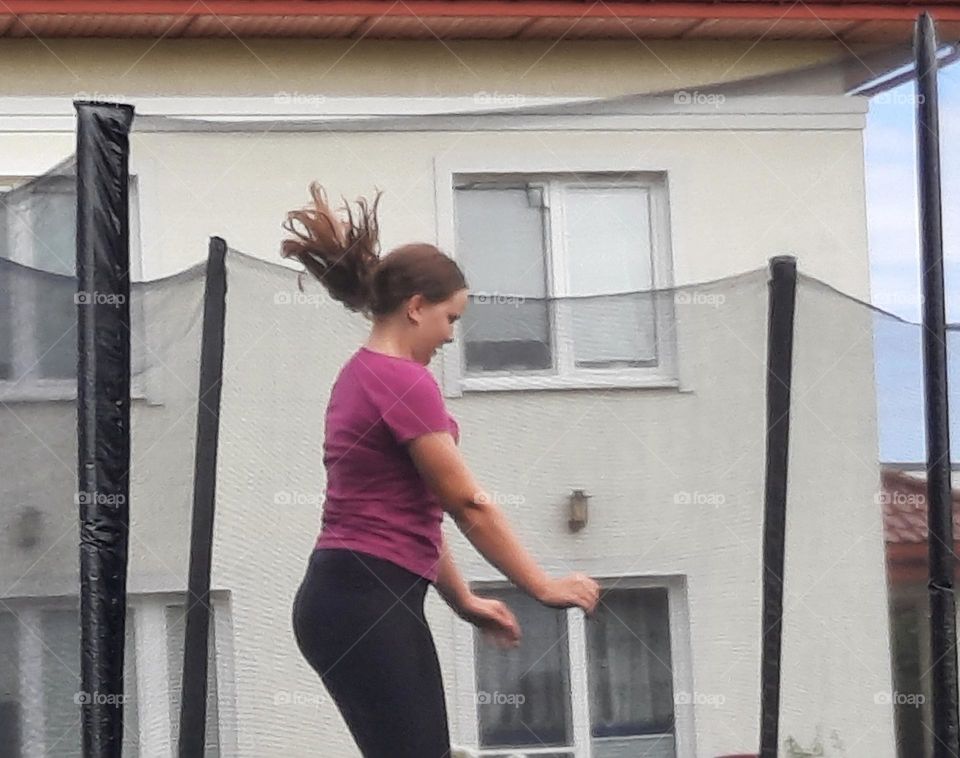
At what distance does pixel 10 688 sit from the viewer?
370 cm

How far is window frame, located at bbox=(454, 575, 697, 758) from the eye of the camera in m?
3.88

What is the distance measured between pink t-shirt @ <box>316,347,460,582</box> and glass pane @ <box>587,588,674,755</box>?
2.11 ft

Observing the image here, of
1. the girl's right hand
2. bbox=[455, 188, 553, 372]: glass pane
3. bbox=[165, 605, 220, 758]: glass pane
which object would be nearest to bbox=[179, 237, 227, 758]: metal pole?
bbox=[165, 605, 220, 758]: glass pane

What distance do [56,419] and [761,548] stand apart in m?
1.36

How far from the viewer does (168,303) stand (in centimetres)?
389

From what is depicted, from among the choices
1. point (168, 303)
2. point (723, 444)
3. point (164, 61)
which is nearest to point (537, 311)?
point (723, 444)

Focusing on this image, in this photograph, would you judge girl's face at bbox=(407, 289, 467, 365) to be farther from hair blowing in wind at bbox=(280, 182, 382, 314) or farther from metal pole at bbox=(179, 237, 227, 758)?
metal pole at bbox=(179, 237, 227, 758)

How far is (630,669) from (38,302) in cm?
129

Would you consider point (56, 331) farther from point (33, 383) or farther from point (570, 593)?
point (570, 593)

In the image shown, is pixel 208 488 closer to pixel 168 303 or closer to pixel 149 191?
pixel 168 303

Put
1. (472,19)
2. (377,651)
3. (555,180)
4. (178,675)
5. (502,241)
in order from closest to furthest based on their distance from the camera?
(377,651)
(178,675)
(502,241)
(472,19)
(555,180)

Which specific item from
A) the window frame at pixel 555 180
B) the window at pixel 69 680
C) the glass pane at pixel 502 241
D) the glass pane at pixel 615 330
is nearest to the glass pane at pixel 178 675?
the window at pixel 69 680

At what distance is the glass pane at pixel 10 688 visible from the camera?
3645 mm

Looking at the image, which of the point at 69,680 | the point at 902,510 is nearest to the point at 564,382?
the point at 902,510
